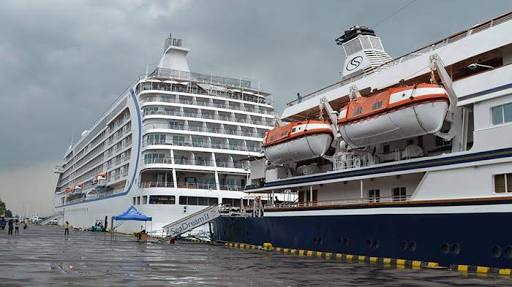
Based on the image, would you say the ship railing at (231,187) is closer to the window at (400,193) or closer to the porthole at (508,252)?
the window at (400,193)

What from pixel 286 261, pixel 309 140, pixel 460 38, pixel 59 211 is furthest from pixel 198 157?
pixel 59 211

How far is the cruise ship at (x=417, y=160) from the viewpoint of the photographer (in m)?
17.5

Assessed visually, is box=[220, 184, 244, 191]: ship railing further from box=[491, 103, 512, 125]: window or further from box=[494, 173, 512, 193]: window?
box=[494, 173, 512, 193]: window

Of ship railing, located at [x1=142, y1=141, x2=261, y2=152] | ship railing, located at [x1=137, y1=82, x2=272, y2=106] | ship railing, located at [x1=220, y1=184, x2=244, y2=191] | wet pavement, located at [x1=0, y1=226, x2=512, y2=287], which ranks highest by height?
ship railing, located at [x1=137, y1=82, x2=272, y2=106]

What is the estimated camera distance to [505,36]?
60.7 ft

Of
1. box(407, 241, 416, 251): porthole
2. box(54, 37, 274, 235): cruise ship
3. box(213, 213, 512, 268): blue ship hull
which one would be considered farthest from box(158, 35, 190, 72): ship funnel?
box(407, 241, 416, 251): porthole

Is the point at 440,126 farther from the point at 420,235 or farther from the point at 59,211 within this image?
the point at 59,211

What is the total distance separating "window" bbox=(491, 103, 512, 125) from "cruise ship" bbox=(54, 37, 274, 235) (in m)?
31.4

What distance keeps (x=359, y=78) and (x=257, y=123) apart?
30.0m

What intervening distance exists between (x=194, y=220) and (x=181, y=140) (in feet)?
41.6

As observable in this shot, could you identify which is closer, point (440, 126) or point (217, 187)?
point (440, 126)

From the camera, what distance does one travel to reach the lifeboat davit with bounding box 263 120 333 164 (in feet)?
86.6

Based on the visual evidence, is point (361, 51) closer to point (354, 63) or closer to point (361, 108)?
point (354, 63)

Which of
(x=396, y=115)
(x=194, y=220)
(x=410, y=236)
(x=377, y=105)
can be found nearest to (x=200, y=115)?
(x=194, y=220)
